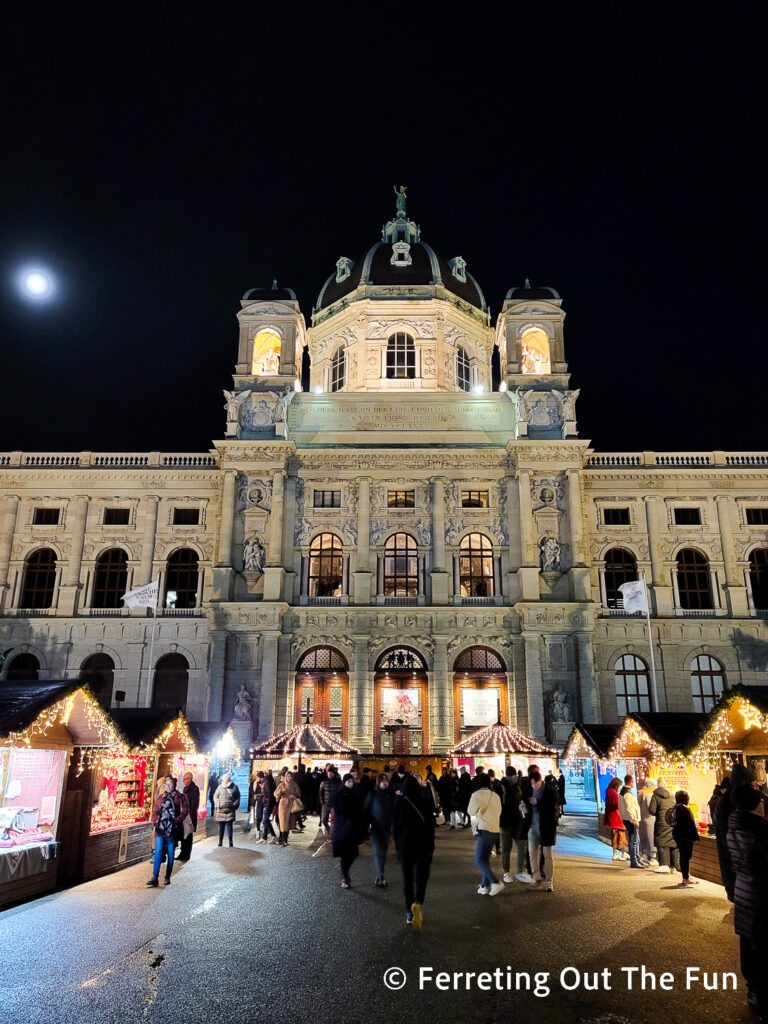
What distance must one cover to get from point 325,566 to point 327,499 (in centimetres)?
347

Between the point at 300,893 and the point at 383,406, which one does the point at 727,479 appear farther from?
the point at 300,893

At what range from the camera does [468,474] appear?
39906 mm

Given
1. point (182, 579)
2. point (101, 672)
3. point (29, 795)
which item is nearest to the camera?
point (29, 795)

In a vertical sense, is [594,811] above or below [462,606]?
below

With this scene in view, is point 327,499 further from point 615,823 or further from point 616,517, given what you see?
point 615,823

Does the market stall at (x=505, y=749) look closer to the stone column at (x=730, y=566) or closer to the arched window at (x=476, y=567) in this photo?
the arched window at (x=476, y=567)

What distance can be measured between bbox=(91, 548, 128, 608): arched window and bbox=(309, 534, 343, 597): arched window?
31.5 feet

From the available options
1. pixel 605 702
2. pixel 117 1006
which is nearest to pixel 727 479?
pixel 605 702

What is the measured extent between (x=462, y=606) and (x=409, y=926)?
1103 inches

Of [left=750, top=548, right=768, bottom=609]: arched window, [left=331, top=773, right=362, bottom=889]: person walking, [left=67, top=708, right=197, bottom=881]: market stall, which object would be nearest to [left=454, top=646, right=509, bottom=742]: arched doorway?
[left=750, top=548, right=768, bottom=609]: arched window

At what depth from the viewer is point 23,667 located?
1517 inches

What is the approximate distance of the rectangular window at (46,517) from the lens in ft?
134

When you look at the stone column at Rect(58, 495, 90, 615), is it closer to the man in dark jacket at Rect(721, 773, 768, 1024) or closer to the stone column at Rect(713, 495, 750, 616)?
the stone column at Rect(713, 495, 750, 616)

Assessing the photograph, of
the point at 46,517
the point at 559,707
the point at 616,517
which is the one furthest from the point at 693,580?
the point at 46,517
